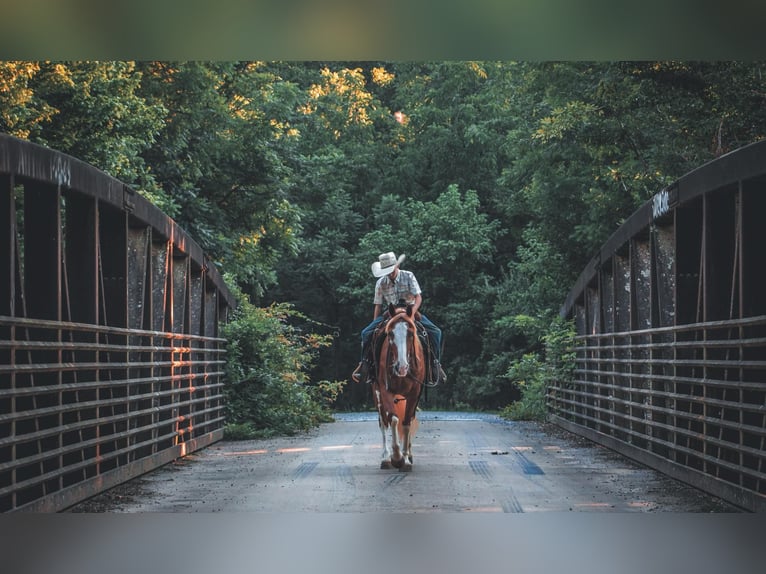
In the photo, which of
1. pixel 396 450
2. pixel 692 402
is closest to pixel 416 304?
pixel 396 450

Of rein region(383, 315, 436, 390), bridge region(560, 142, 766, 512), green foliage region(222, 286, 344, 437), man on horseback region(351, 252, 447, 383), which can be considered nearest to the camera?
bridge region(560, 142, 766, 512)

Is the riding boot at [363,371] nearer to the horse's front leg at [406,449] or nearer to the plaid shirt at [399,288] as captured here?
the horse's front leg at [406,449]

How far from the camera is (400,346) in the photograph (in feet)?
43.2

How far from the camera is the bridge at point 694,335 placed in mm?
10547

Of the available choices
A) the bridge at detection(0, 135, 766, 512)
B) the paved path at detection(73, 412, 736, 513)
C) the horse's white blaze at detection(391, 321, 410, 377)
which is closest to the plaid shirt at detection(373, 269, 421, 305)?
the horse's white blaze at detection(391, 321, 410, 377)

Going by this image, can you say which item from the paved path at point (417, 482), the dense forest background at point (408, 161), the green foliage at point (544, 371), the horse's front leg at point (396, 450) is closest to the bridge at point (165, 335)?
the paved path at point (417, 482)

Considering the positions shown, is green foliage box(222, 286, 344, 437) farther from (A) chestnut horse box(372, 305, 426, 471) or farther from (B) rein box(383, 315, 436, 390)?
(B) rein box(383, 315, 436, 390)

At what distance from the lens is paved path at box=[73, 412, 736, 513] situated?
10766 millimetres

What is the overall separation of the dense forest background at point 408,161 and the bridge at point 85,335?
3.66 meters

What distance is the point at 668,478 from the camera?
1298 cm

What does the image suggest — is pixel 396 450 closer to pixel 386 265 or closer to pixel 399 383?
pixel 399 383

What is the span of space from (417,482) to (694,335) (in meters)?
3.16
